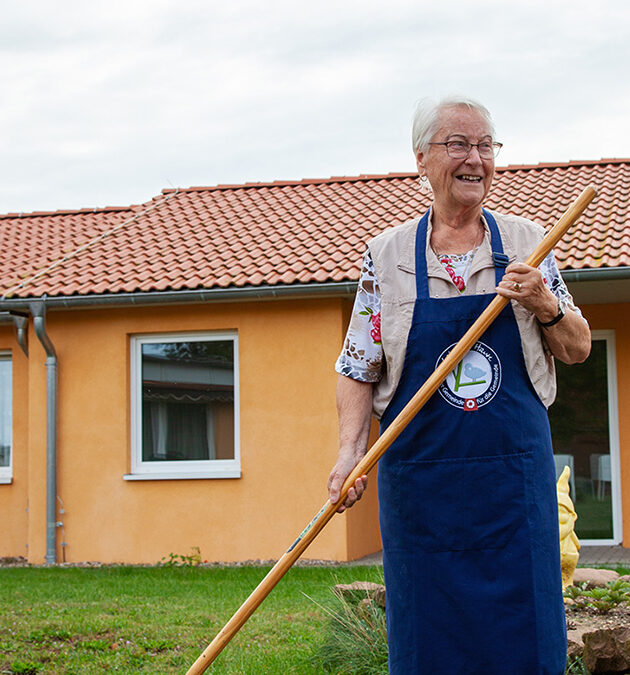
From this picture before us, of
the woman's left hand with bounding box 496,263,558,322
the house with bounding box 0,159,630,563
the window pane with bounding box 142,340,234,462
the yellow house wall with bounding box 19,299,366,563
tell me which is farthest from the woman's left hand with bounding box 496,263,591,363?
the window pane with bounding box 142,340,234,462

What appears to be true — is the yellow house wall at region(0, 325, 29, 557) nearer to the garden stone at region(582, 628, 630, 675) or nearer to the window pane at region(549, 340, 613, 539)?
the window pane at region(549, 340, 613, 539)

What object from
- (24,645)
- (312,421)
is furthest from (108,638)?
(312,421)

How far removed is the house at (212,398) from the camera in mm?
10852

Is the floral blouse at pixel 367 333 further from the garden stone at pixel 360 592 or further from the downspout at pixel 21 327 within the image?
the downspout at pixel 21 327

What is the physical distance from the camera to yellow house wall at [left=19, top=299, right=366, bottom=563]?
10.8m

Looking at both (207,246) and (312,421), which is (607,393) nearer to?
(312,421)

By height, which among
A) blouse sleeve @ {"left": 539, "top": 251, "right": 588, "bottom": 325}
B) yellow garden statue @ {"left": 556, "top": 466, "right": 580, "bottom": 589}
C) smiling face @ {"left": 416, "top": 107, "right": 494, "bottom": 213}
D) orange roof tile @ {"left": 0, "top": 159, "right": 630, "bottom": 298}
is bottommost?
yellow garden statue @ {"left": 556, "top": 466, "right": 580, "bottom": 589}

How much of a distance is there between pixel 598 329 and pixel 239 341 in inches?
154

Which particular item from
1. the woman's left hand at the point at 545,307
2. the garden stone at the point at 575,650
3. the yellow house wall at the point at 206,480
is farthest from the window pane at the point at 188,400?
the woman's left hand at the point at 545,307

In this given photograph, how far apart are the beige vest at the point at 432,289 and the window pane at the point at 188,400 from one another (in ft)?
27.8

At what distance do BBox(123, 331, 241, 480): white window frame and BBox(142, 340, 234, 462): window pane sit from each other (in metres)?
0.06

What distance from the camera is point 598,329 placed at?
1155 centimetres

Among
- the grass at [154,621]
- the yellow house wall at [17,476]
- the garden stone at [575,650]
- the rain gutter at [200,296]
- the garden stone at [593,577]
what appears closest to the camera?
the garden stone at [575,650]

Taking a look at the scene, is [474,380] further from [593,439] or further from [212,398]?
[593,439]
